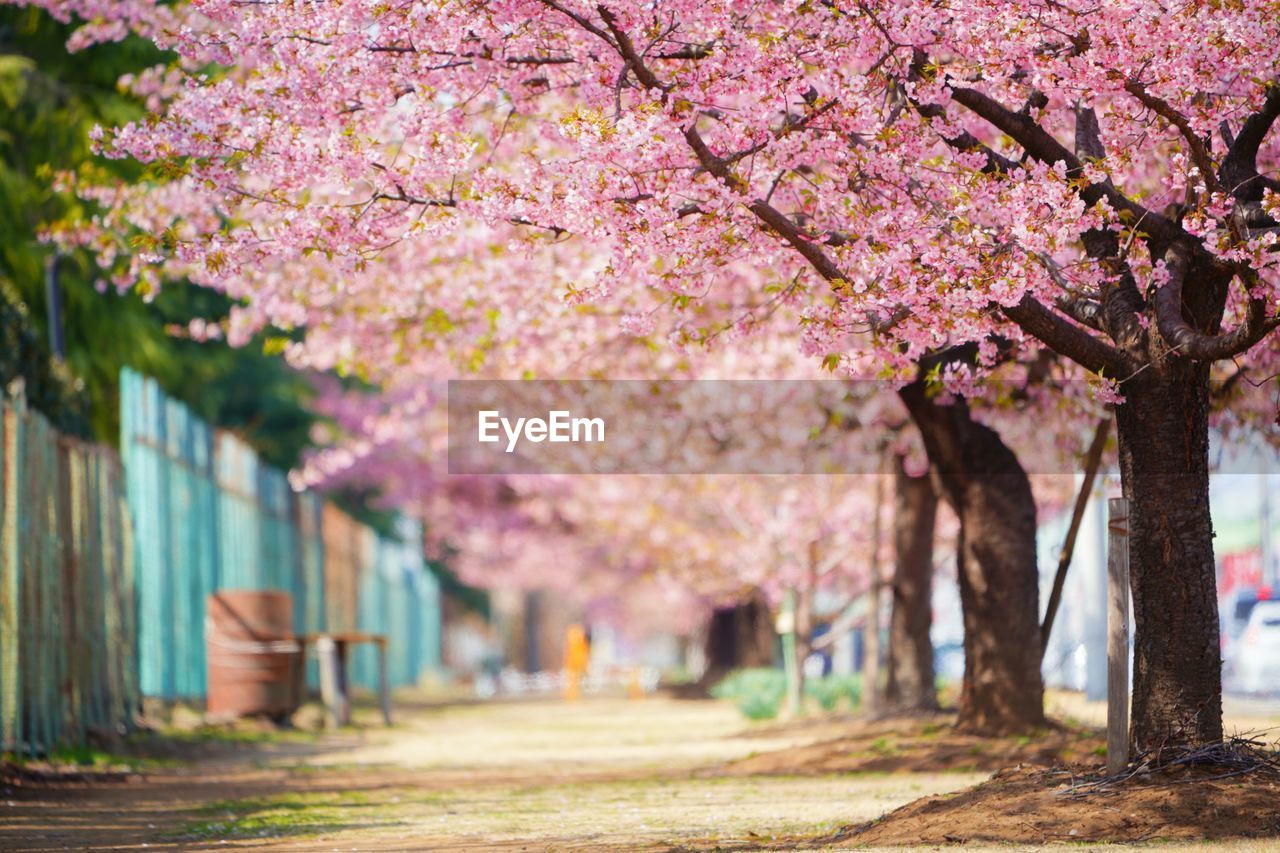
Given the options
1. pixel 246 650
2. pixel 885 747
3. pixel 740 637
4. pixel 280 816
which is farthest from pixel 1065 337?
pixel 740 637

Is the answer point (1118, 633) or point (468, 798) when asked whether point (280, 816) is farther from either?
point (1118, 633)

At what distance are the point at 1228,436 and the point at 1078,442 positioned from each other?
1.30m

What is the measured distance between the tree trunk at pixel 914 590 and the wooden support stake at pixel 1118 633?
8.66m

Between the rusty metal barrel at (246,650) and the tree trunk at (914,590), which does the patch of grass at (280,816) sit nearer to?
the tree trunk at (914,590)

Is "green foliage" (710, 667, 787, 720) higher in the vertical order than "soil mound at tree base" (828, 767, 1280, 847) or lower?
lower

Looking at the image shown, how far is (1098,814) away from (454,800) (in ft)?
16.2

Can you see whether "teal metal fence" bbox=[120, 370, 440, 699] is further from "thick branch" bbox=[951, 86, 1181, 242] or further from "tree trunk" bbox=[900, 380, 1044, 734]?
"thick branch" bbox=[951, 86, 1181, 242]

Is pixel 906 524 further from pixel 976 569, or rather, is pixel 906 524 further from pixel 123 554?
pixel 123 554

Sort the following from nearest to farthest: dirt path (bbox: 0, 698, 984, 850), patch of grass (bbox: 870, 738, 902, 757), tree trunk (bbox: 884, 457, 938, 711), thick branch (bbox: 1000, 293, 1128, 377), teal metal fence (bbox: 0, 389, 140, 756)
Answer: thick branch (bbox: 1000, 293, 1128, 377) → dirt path (bbox: 0, 698, 984, 850) → teal metal fence (bbox: 0, 389, 140, 756) → patch of grass (bbox: 870, 738, 902, 757) → tree trunk (bbox: 884, 457, 938, 711)

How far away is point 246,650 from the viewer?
800 inches

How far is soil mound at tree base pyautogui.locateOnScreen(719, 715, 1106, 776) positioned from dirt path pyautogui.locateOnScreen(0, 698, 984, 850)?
1.36 ft

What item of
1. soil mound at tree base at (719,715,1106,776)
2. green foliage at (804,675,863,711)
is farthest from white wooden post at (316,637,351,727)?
soil mound at tree base at (719,715,1106,776)

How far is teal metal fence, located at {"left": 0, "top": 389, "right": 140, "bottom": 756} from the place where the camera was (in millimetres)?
12617

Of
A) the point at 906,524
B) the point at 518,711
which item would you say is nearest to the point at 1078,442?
the point at 906,524
